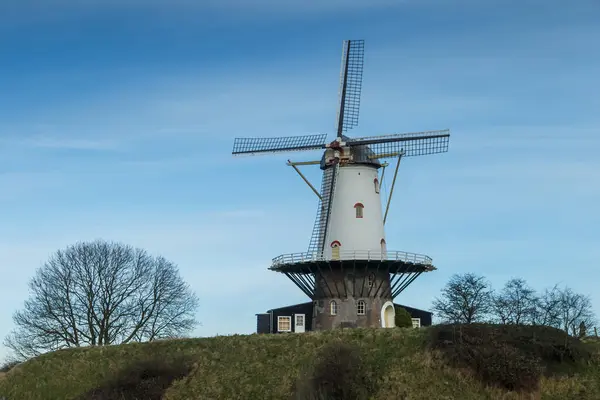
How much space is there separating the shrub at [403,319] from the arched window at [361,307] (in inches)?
128

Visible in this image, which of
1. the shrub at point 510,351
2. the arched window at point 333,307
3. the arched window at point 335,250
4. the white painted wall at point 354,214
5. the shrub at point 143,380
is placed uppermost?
the white painted wall at point 354,214

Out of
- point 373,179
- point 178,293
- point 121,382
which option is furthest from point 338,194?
point 121,382

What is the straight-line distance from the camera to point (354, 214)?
174ft

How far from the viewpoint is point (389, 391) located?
1383 inches

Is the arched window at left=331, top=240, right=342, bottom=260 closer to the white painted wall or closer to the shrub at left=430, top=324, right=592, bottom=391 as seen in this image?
the white painted wall

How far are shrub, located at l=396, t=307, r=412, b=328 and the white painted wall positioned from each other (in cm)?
502

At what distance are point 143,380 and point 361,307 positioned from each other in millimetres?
16730

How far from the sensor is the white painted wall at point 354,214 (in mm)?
52594

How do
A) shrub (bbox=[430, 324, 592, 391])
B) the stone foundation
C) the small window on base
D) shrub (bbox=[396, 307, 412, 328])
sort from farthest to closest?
the small window on base → shrub (bbox=[396, 307, 412, 328]) → the stone foundation → shrub (bbox=[430, 324, 592, 391])

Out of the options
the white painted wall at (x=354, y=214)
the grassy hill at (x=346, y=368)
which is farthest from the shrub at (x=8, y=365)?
the white painted wall at (x=354, y=214)

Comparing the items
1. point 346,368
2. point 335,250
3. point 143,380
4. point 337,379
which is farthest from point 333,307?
point 337,379

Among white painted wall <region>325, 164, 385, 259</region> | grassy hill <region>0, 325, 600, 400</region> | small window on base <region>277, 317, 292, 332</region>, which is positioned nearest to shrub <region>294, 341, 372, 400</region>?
grassy hill <region>0, 325, 600, 400</region>

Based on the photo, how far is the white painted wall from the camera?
5259cm

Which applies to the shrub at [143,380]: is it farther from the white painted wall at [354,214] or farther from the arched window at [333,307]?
the white painted wall at [354,214]
